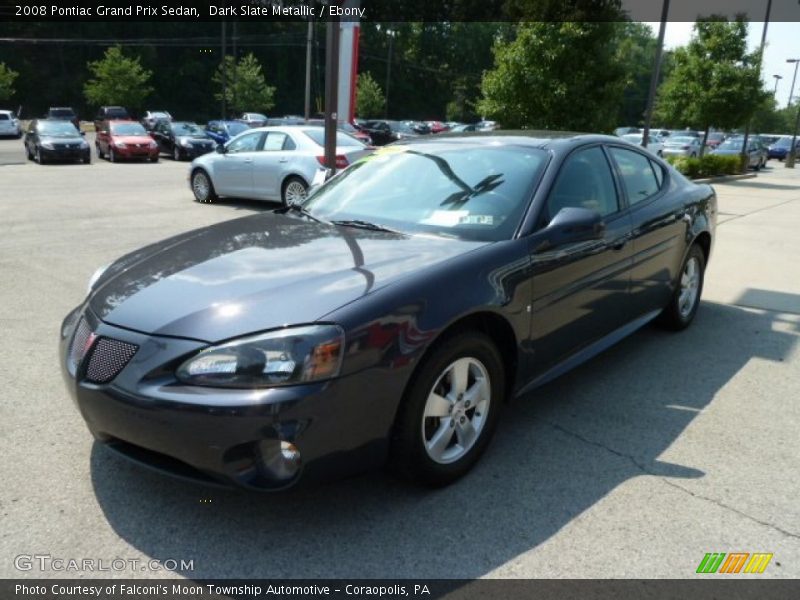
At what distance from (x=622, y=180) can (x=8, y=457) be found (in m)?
3.84

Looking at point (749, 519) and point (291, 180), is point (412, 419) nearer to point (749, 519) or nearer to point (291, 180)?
point (749, 519)

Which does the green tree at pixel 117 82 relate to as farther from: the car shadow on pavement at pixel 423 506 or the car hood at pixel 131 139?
the car shadow on pavement at pixel 423 506

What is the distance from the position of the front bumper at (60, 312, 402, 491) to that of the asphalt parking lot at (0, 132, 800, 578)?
32 cm

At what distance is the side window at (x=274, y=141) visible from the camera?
11852 millimetres

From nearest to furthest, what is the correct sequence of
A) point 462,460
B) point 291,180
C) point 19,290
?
point 462,460, point 19,290, point 291,180

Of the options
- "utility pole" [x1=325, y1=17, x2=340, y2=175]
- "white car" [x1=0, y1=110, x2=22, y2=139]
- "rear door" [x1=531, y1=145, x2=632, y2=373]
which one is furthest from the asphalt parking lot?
"white car" [x1=0, y1=110, x2=22, y2=139]

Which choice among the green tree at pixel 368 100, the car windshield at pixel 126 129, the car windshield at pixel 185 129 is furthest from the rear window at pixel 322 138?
the green tree at pixel 368 100

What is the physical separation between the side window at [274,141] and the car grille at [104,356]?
9485mm

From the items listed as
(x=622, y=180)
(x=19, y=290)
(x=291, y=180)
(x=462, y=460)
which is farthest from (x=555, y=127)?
(x=462, y=460)

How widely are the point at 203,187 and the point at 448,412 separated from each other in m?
11.0

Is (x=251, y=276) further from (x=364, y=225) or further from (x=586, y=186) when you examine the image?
(x=586, y=186)

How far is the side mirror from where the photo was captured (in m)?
3.50

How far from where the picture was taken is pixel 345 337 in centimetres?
255

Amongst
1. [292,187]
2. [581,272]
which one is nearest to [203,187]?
[292,187]
